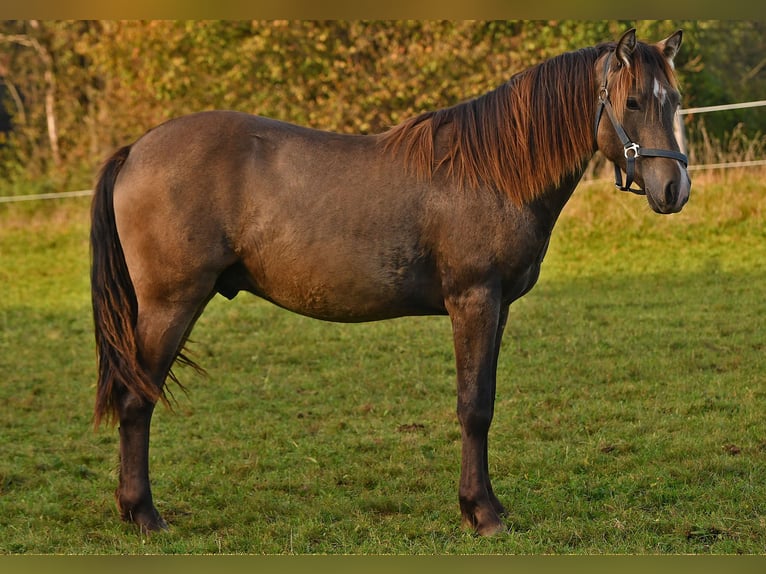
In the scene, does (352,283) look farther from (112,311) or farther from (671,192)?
(671,192)

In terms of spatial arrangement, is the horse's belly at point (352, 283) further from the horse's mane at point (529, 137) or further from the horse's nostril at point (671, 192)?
the horse's nostril at point (671, 192)

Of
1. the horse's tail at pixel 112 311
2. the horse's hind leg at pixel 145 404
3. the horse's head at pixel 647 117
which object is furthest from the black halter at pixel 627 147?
the horse's tail at pixel 112 311

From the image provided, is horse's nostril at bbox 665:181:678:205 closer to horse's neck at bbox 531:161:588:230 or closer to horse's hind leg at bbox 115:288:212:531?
horse's neck at bbox 531:161:588:230

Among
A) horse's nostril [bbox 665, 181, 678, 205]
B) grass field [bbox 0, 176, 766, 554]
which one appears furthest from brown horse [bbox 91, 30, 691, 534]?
grass field [bbox 0, 176, 766, 554]

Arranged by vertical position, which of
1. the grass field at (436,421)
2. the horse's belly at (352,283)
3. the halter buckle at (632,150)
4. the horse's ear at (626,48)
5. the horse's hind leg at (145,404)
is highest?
the horse's ear at (626,48)

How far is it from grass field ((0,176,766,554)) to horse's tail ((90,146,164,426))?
2.23ft

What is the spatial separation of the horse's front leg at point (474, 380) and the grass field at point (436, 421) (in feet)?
0.59

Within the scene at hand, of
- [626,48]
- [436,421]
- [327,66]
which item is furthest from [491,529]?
[327,66]

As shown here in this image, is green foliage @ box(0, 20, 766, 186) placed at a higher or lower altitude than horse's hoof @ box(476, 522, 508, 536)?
higher

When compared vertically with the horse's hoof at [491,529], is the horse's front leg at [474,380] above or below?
above

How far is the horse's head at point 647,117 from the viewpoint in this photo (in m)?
4.19

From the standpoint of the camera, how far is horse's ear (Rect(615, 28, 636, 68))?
4.18 meters

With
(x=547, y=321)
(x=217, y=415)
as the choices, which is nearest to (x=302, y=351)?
(x=217, y=415)

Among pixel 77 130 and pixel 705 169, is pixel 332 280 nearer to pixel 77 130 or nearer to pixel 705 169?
pixel 705 169
